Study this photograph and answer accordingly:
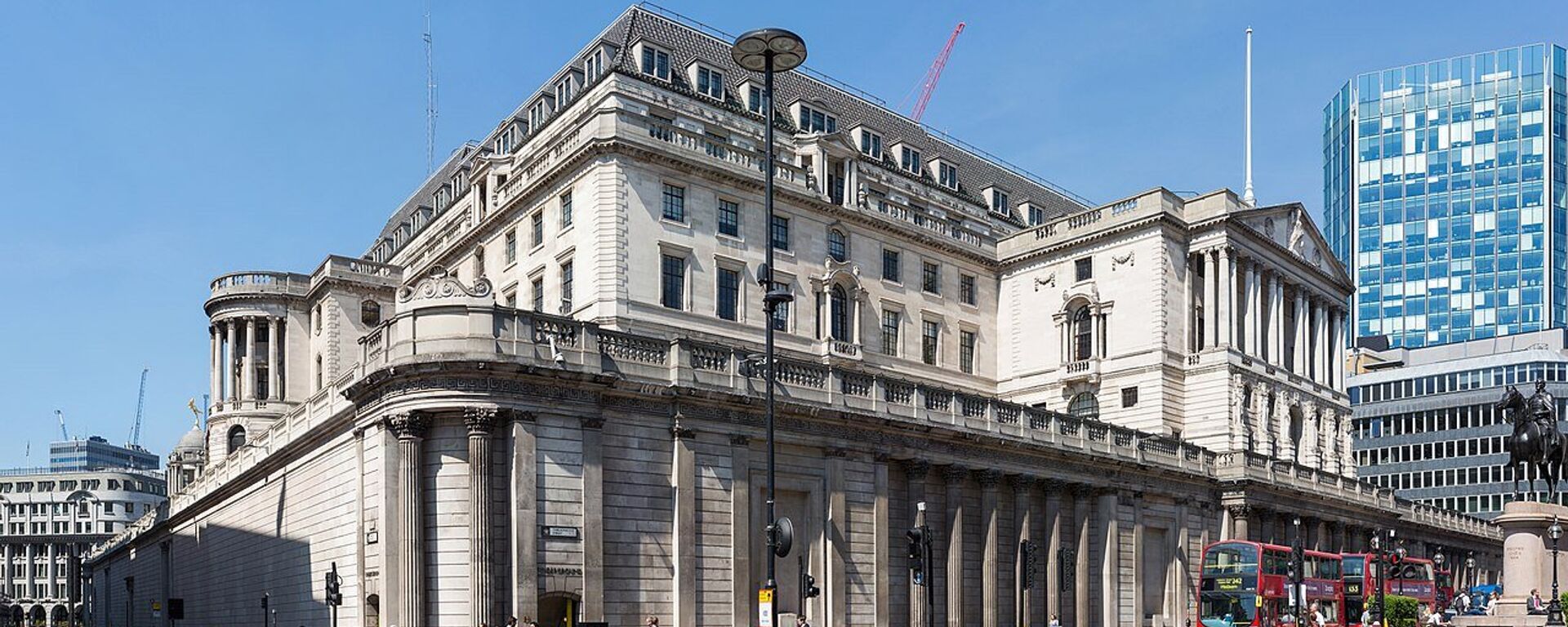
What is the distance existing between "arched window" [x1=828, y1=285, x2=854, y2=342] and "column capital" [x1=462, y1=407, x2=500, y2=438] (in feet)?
96.1

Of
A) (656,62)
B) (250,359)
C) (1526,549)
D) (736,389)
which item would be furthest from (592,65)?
(1526,549)

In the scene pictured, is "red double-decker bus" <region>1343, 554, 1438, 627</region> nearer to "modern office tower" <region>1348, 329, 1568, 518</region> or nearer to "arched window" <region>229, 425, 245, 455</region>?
"modern office tower" <region>1348, 329, 1568, 518</region>

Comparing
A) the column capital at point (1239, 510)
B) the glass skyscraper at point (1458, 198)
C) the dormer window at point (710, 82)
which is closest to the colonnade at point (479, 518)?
the dormer window at point (710, 82)

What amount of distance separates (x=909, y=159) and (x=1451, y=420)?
6578 centimetres

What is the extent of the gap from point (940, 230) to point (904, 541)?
88.4ft

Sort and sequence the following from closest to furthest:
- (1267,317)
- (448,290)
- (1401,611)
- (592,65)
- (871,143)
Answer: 1. (448,290)
2. (1401,611)
3. (592,65)
4. (871,143)
5. (1267,317)

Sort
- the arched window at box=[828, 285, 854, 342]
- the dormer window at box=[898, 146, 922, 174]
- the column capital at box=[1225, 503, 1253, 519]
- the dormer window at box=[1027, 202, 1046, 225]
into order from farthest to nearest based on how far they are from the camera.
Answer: the dormer window at box=[1027, 202, 1046, 225] < the dormer window at box=[898, 146, 922, 174] < the arched window at box=[828, 285, 854, 342] < the column capital at box=[1225, 503, 1253, 519]

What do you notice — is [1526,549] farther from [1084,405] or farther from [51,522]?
[51,522]

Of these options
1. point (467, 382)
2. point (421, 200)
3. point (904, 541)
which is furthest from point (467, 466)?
point (421, 200)

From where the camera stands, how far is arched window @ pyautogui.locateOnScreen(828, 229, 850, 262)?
6538 cm

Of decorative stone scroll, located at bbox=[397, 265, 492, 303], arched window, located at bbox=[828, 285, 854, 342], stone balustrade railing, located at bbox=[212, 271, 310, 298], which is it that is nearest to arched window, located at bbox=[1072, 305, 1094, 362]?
arched window, located at bbox=[828, 285, 854, 342]

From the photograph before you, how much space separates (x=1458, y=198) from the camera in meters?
170

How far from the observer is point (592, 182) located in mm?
56750

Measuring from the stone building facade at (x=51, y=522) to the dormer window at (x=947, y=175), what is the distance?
134 metres
